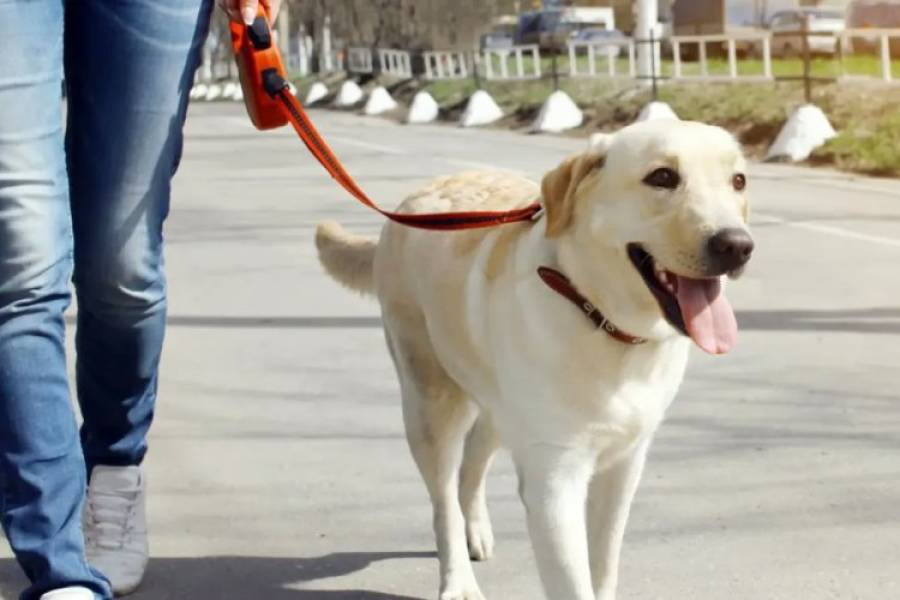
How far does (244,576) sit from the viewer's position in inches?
164

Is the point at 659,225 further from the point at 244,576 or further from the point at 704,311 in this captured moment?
the point at 244,576

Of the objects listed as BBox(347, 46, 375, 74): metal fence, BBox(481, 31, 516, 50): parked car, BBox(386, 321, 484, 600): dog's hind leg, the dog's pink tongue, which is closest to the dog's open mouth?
the dog's pink tongue

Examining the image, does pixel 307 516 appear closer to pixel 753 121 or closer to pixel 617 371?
pixel 617 371

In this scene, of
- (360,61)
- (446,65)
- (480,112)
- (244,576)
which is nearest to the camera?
(244,576)

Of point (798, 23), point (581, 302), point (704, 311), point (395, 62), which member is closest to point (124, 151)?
point (581, 302)

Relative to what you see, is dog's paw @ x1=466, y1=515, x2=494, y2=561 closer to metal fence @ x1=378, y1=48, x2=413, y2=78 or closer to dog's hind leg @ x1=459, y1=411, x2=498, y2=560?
dog's hind leg @ x1=459, y1=411, x2=498, y2=560

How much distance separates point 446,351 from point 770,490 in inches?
55.0

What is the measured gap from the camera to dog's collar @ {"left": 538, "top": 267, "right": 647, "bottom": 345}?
3.31 m

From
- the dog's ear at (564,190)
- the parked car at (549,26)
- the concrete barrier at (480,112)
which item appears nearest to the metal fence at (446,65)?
the parked car at (549,26)

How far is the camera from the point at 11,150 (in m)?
3.24

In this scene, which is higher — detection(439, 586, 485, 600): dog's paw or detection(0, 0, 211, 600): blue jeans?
detection(0, 0, 211, 600): blue jeans

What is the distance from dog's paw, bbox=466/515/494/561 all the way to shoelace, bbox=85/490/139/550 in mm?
835

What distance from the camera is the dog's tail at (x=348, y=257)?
4484mm

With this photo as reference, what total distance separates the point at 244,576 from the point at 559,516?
1151 mm
